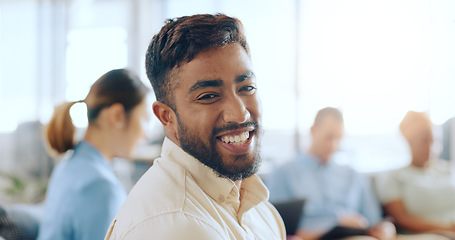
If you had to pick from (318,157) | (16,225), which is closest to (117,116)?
(16,225)

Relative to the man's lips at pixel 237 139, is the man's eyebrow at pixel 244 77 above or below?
above

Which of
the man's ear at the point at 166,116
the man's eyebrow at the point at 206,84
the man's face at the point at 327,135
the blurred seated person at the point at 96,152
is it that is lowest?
the man's face at the point at 327,135

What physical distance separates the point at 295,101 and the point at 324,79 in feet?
0.83

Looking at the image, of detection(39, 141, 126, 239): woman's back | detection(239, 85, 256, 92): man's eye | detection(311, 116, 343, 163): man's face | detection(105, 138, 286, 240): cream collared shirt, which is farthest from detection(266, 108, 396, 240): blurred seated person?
detection(239, 85, 256, 92): man's eye

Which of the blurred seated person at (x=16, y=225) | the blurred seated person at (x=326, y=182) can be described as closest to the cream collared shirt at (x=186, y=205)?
the blurred seated person at (x=16, y=225)

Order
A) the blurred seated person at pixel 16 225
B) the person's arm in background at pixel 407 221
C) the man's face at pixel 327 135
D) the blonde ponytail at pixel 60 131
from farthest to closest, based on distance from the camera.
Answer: the man's face at pixel 327 135 → the person's arm in background at pixel 407 221 → the blurred seated person at pixel 16 225 → the blonde ponytail at pixel 60 131

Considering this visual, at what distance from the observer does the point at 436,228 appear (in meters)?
1.87

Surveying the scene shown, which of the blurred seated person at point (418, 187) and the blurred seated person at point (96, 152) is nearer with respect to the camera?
the blurred seated person at point (96, 152)

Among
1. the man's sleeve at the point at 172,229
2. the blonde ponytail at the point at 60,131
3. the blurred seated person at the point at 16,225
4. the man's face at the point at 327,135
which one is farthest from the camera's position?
the man's face at the point at 327,135

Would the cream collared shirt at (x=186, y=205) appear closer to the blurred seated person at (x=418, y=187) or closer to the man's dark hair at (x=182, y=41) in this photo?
the man's dark hair at (x=182, y=41)

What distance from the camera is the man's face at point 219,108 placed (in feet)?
1.38

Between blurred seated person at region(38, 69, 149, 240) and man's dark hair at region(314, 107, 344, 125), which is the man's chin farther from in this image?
man's dark hair at region(314, 107, 344, 125)

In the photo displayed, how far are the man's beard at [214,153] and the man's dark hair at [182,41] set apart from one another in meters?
0.04

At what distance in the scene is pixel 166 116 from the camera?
465 mm
